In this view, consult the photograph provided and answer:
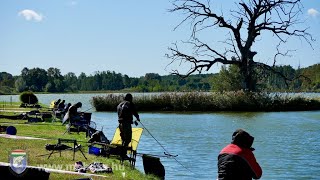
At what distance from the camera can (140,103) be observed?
4278cm

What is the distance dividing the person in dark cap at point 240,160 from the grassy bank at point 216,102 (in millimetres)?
33469

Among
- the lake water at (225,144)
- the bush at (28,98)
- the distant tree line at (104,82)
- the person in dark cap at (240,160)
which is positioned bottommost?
the lake water at (225,144)

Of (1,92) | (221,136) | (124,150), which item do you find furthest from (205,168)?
(1,92)

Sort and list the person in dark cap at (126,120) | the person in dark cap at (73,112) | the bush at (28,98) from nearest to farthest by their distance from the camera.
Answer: the person in dark cap at (126,120), the person in dark cap at (73,112), the bush at (28,98)

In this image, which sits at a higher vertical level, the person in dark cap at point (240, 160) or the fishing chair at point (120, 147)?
the person in dark cap at point (240, 160)

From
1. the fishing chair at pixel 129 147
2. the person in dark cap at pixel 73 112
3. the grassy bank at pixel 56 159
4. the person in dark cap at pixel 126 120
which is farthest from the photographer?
the person in dark cap at pixel 73 112

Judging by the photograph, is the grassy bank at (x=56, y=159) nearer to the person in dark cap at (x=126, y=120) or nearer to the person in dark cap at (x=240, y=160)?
the person in dark cap at (x=126, y=120)

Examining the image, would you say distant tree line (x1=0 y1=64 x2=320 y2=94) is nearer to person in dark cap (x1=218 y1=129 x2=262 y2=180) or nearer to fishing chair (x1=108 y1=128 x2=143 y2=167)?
fishing chair (x1=108 y1=128 x2=143 y2=167)

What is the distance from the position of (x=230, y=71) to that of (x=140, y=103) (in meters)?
10.8

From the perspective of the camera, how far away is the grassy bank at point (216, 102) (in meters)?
41.2

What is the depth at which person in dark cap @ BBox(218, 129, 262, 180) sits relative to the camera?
309 inches

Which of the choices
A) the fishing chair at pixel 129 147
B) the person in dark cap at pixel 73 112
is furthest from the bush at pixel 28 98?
the fishing chair at pixel 129 147

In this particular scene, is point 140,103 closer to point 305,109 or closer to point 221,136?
point 305,109

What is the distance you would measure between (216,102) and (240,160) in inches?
1335
